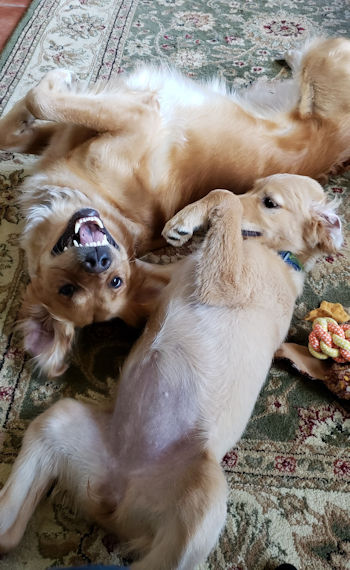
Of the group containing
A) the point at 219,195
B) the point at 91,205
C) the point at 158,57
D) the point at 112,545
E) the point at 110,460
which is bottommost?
the point at 112,545

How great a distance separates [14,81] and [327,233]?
Answer: 183 centimetres

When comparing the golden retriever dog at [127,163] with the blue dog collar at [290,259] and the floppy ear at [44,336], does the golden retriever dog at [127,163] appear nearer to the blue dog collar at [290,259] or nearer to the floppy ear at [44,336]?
the floppy ear at [44,336]

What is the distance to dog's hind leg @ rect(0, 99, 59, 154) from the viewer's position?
199cm

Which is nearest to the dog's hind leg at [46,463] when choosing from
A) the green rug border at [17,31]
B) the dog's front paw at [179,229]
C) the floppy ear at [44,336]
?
the floppy ear at [44,336]

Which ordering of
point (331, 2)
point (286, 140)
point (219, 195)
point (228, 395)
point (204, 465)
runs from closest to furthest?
1. point (204, 465)
2. point (228, 395)
3. point (219, 195)
4. point (286, 140)
5. point (331, 2)

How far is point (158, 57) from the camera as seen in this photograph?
2.59 metres

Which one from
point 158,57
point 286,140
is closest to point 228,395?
point 286,140

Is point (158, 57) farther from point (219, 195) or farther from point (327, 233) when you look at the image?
point (327, 233)

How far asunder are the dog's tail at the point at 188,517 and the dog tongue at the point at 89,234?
81cm

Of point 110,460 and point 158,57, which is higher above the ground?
→ point 158,57

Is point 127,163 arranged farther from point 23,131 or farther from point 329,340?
point 329,340

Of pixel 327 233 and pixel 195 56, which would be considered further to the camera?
pixel 195 56

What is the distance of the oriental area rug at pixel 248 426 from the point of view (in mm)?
1426

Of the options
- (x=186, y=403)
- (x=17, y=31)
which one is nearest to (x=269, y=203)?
(x=186, y=403)
